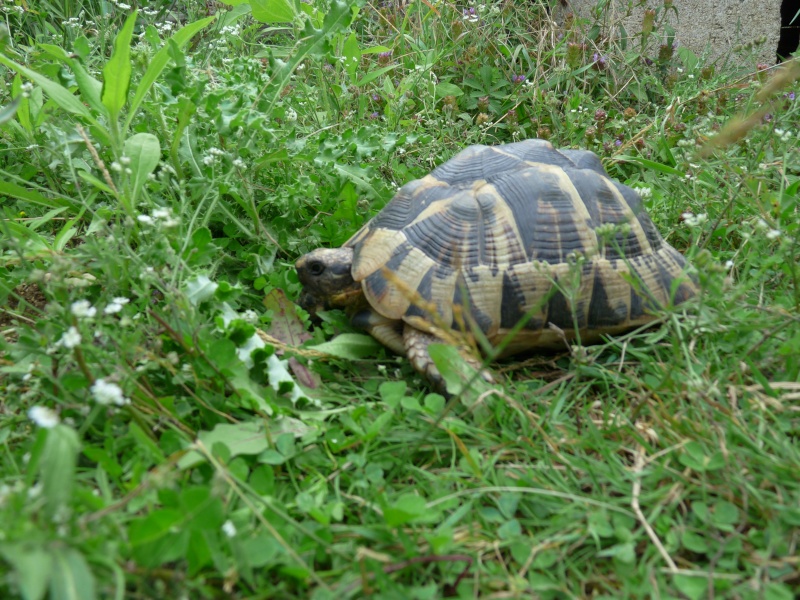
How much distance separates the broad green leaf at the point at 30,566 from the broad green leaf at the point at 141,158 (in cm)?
154

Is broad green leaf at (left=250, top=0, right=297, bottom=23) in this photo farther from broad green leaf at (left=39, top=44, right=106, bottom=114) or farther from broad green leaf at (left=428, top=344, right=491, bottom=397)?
broad green leaf at (left=428, top=344, right=491, bottom=397)

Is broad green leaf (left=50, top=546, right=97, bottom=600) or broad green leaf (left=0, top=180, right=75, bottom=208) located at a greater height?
broad green leaf (left=50, top=546, right=97, bottom=600)

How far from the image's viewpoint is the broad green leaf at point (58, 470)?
3.97 ft

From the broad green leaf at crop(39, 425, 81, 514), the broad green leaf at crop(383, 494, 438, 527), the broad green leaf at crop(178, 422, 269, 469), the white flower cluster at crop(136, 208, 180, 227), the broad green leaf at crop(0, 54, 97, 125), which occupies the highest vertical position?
the broad green leaf at crop(0, 54, 97, 125)

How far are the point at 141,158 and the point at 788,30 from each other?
4.48 metres

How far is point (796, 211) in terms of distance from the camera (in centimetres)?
297

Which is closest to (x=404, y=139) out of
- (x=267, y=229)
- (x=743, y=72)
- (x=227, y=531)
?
(x=267, y=229)

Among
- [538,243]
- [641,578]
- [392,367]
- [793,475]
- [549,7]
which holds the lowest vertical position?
[392,367]

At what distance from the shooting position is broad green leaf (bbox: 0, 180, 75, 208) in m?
2.68

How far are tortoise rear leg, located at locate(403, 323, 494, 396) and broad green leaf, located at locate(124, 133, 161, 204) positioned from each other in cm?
110

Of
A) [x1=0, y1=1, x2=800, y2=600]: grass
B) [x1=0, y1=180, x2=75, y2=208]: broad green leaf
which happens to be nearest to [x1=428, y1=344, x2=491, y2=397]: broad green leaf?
[x1=0, y1=1, x2=800, y2=600]: grass

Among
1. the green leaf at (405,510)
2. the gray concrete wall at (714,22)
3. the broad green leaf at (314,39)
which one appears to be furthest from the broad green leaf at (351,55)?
the green leaf at (405,510)

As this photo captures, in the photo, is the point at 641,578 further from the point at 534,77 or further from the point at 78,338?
the point at 534,77

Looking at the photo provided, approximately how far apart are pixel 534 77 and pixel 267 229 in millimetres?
2375
